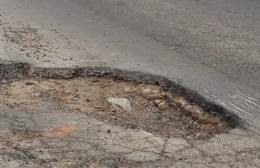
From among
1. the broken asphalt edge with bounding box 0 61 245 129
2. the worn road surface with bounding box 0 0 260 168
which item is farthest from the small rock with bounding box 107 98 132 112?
the broken asphalt edge with bounding box 0 61 245 129

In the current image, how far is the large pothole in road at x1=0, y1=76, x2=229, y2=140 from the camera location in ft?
14.4

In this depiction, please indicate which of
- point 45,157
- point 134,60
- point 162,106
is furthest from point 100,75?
point 45,157

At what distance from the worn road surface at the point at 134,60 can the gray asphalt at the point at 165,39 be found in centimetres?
1

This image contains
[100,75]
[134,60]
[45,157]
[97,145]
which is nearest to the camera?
[45,157]

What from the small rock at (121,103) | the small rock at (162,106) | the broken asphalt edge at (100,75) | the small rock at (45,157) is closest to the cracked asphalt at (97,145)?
the small rock at (45,157)

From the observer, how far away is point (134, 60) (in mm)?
5855

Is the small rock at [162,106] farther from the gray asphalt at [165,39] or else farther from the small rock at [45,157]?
the small rock at [45,157]

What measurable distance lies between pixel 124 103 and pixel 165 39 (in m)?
2.24

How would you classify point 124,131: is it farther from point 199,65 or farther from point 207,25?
point 207,25

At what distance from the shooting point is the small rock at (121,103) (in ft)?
15.3

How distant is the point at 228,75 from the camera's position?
223 inches

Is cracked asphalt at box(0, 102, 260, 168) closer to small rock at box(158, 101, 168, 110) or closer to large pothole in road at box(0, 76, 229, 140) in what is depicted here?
large pothole in road at box(0, 76, 229, 140)

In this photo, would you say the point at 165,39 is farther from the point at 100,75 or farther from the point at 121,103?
the point at 121,103

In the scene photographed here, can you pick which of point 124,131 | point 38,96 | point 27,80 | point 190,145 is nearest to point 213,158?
point 190,145
